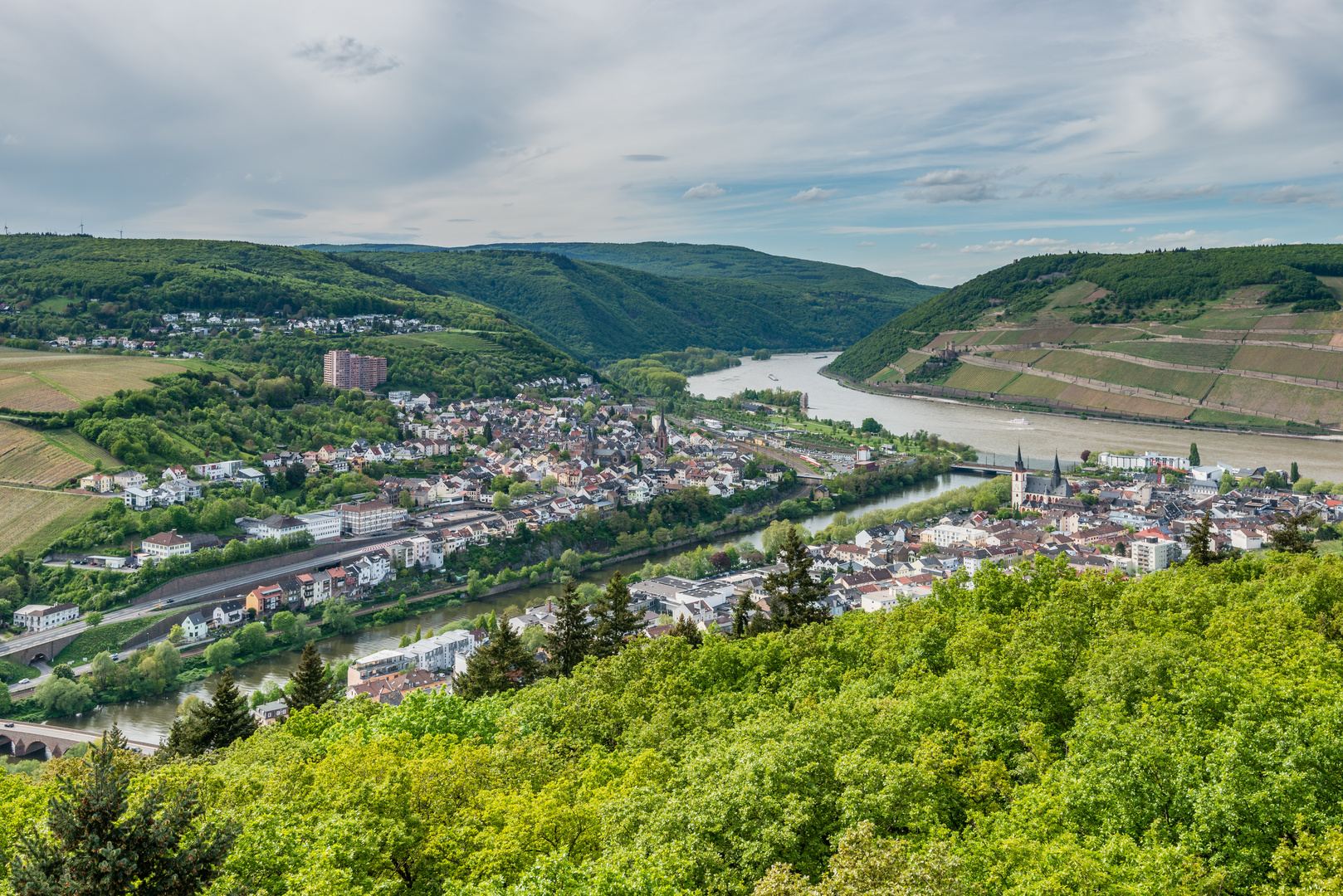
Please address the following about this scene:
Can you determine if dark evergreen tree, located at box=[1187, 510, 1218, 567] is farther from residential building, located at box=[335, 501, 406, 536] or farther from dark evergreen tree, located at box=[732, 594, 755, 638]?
residential building, located at box=[335, 501, 406, 536]

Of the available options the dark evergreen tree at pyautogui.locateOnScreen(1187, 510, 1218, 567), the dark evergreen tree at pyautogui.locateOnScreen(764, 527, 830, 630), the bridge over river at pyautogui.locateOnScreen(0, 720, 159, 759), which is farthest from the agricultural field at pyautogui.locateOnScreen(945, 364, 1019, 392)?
the bridge over river at pyautogui.locateOnScreen(0, 720, 159, 759)

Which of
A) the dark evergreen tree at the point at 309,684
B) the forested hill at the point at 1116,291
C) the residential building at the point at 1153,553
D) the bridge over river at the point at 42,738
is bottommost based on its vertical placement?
the bridge over river at the point at 42,738

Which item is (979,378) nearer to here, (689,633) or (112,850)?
(689,633)

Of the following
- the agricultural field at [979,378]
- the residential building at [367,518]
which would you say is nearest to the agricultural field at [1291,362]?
the agricultural field at [979,378]

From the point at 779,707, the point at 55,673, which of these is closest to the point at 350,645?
the point at 55,673

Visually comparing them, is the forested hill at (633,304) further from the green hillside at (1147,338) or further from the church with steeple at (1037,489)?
the church with steeple at (1037,489)

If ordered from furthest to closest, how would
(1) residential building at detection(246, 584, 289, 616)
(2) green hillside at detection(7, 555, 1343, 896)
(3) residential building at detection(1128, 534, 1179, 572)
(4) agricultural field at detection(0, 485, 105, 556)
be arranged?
1. (4) agricultural field at detection(0, 485, 105, 556)
2. (3) residential building at detection(1128, 534, 1179, 572)
3. (1) residential building at detection(246, 584, 289, 616)
4. (2) green hillside at detection(7, 555, 1343, 896)
